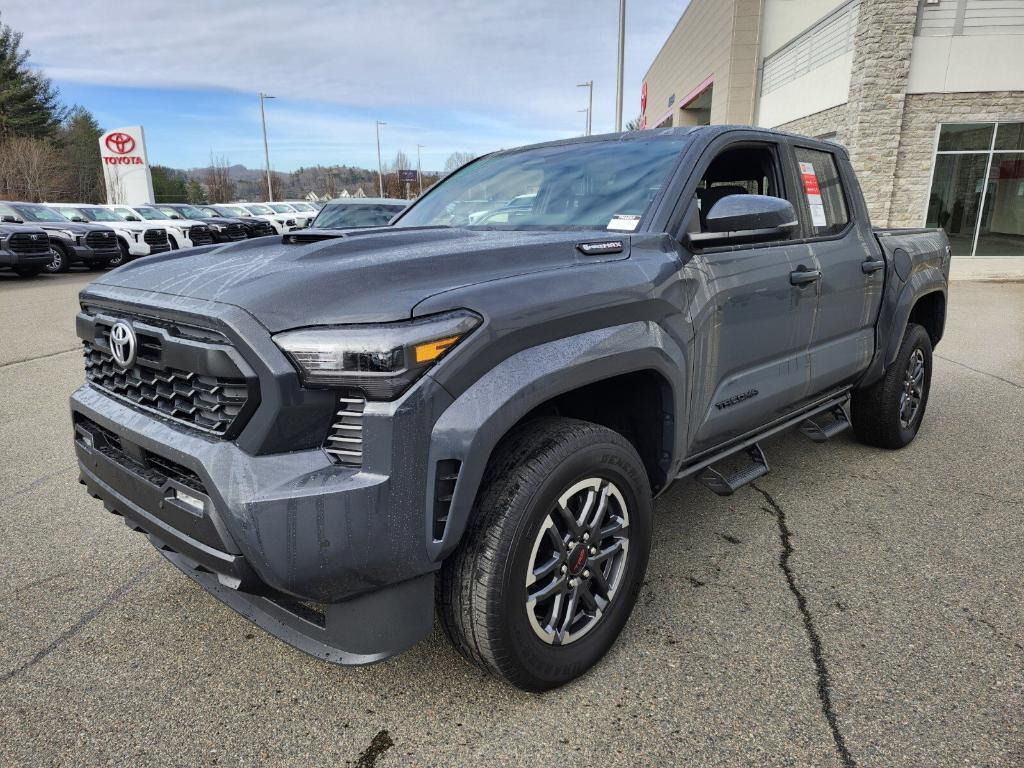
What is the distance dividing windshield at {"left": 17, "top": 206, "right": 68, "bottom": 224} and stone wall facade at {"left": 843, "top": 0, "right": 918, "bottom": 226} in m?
18.5

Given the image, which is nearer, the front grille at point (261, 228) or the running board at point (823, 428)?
the running board at point (823, 428)

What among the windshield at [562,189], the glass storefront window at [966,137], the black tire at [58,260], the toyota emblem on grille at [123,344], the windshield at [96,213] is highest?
the glass storefront window at [966,137]

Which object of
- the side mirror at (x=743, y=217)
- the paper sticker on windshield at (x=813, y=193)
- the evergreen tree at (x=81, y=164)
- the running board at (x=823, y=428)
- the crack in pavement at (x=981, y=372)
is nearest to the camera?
the side mirror at (x=743, y=217)

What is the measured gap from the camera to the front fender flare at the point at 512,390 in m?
1.88

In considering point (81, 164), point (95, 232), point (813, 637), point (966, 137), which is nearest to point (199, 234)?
point (95, 232)

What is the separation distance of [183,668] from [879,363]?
3.93 metres

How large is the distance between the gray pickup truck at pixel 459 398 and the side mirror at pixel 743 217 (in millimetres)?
11

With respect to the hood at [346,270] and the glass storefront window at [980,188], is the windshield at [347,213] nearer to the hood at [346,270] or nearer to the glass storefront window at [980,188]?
the hood at [346,270]

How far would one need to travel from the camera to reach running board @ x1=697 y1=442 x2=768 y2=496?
3.10m

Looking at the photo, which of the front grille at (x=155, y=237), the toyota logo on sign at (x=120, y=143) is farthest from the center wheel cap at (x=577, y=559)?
the toyota logo on sign at (x=120, y=143)

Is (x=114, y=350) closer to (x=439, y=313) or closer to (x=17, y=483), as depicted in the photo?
(x=439, y=313)

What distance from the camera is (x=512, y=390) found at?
2004 millimetres

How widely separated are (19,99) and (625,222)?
A: 66.4 metres

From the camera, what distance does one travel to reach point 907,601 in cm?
288
